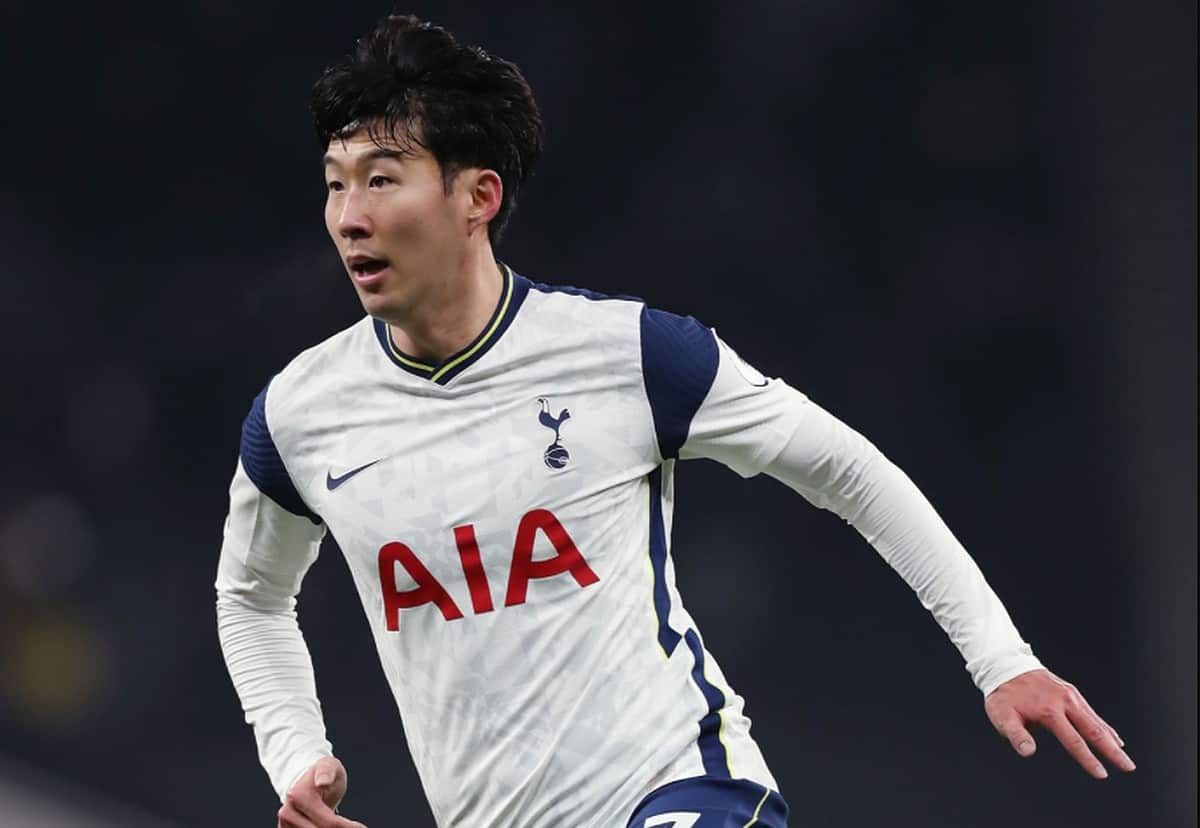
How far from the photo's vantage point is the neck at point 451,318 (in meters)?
2.62

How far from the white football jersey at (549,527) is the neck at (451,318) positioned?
0.8 inches

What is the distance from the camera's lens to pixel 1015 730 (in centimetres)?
236

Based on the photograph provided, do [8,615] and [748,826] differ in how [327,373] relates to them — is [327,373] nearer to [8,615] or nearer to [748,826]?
[748,826]

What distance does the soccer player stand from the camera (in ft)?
8.13

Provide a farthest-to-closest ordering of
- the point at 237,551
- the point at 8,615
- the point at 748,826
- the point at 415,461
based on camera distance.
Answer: the point at 8,615
the point at 237,551
the point at 415,461
the point at 748,826

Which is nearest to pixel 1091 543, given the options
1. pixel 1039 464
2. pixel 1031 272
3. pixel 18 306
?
pixel 1039 464

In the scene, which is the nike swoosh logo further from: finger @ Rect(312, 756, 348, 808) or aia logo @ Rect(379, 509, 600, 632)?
finger @ Rect(312, 756, 348, 808)

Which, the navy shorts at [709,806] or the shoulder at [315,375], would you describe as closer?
the navy shorts at [709,806]

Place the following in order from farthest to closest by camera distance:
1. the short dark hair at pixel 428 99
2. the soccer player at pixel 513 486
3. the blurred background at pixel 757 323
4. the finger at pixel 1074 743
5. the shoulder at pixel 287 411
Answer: the blurred background at pixel 757 323 → the shoulder at pixel 287 411 → the short dark hair at pixel 428 99 → the soccer player at pixel 513 486 → the finger at pixel 1074 743

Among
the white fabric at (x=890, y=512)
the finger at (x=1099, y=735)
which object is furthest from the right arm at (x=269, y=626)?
the finger at (x=1099, y=735)

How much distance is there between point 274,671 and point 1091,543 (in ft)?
10.3

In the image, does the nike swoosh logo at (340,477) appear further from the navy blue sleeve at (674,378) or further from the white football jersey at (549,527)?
the navy blue sleeve at (674,378)

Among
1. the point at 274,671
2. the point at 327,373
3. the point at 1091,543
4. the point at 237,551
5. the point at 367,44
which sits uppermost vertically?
the point at 367,44

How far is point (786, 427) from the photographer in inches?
102
